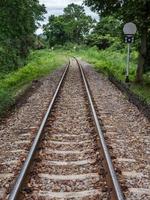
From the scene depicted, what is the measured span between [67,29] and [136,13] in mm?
99845

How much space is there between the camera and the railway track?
22.9 feet

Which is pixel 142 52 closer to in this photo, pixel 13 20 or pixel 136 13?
pixel 136 13

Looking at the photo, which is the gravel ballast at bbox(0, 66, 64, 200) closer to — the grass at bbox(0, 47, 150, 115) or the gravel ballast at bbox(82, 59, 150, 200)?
the grass at bbox(0, 47, 150, 115)

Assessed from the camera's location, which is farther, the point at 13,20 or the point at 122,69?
the point at 122,69

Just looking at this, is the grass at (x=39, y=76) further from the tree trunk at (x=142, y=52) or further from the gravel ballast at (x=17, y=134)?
the gravel ballast at (x=17, y=134)

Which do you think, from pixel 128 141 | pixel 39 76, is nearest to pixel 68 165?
pixel 128 141

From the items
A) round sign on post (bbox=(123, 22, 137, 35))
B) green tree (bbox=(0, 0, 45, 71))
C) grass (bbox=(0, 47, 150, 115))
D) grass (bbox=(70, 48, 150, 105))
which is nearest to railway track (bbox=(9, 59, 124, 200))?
grass (bbox=(0, 47, 150, 115))

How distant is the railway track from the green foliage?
11120cm

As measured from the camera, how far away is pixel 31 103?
1708 centimetres

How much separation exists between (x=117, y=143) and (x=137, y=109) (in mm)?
5229

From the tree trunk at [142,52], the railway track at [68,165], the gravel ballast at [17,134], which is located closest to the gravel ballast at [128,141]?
the railway track at [68,165]

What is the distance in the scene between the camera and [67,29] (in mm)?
121812

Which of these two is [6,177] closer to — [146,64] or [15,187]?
[15,187]

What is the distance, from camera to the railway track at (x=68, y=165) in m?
6.97
